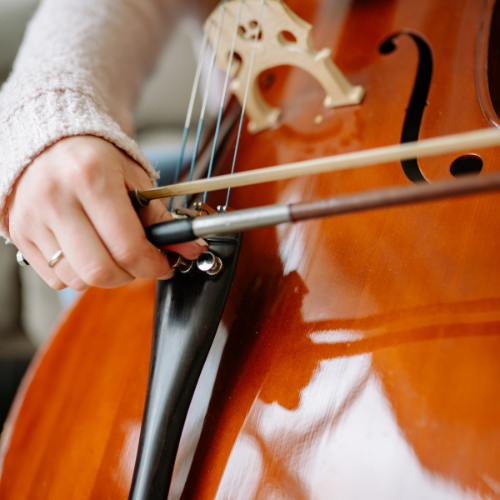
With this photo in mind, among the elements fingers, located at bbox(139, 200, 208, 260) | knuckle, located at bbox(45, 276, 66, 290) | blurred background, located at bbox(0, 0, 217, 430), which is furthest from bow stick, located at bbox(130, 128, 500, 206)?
blurred background, located at bbox(0, 0, 217, 430)

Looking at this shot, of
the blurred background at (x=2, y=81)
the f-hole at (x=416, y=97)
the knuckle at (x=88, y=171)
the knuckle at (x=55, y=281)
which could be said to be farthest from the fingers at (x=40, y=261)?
the blurred background at (x=2, y=81)

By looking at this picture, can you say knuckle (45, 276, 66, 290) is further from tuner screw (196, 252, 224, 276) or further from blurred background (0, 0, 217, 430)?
blurred background (0, 0, 217, 430)

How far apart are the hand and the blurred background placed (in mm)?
540

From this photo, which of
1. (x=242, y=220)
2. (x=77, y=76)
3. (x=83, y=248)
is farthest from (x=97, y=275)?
(x=77, y=76)

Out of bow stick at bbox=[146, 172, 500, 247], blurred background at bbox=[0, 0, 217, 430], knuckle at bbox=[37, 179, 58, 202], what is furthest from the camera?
blurred background at bbox=[0, 0, 217, 430]

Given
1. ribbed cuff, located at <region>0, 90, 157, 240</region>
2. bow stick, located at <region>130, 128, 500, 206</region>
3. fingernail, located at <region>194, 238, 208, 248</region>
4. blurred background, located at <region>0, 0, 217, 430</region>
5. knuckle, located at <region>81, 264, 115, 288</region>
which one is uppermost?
ribbed cuff, located at <region>0, 90, 157, 240</region>

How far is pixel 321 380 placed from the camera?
30 cm

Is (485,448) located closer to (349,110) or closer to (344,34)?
(349,110)

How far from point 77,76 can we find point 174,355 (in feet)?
1.08

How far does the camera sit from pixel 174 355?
1.12 feet

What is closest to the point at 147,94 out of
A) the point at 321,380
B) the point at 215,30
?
the point at 215,30

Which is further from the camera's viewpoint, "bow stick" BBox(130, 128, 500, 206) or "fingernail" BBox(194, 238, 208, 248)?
"fingernail" BBox(194, 238, 208, 248)

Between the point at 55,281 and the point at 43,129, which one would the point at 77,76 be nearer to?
the point at 43,129

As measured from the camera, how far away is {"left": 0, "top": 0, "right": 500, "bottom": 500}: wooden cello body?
267 millimetres
